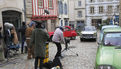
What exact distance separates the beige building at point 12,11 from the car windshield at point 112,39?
7.98m

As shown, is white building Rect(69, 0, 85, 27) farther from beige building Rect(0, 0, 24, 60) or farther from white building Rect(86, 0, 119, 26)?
beige building Rect(0, 0, 24, 60)

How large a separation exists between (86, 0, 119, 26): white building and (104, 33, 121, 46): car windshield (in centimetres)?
3462

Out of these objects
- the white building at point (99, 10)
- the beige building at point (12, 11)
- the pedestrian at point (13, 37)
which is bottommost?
the pedestrian at point (13, 37)

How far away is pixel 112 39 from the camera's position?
242 inches

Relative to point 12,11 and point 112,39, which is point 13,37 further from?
point 112,39

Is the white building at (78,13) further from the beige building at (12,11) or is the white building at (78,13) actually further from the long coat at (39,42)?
the long coat at (39,42)

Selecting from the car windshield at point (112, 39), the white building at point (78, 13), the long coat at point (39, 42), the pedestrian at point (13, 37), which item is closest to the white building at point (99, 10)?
the white building at point (78, 13)

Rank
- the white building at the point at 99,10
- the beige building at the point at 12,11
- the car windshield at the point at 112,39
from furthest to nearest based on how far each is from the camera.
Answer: the white building at the point at 99,10, the beige building at the point at 12,11, the car windshield at the point at 112,39

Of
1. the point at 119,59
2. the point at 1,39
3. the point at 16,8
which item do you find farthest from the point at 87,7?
the point at 119,59

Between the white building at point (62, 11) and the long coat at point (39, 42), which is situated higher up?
the white building at point (62, 11)

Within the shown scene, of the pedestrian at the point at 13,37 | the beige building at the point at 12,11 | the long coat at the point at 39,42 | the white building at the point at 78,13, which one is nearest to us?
the long coat at the point at 39,42

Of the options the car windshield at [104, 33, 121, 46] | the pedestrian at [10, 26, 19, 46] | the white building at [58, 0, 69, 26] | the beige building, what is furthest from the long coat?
the white building at [58, 0, 69, 26]

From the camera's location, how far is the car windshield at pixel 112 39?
5910mm

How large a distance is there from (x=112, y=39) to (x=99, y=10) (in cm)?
3709
